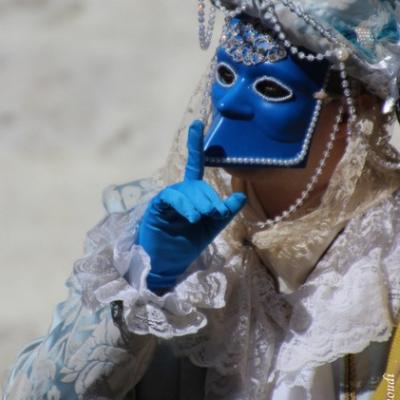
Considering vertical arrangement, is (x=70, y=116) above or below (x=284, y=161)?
below

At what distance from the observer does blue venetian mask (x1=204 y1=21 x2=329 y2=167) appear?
8.54 feet

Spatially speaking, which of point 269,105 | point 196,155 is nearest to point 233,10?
point 269,105

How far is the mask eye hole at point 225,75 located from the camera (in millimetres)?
2652

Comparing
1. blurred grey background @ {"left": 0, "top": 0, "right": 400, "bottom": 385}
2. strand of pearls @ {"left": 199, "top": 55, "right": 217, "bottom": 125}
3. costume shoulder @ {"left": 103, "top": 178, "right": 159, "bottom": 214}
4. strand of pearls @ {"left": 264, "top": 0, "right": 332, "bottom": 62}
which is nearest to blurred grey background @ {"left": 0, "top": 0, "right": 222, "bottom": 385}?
blurred grey background @ {"left": 0, "top": 0, "right": 400, "bottom": 385}

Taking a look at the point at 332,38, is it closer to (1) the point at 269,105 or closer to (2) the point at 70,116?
(1) the point at 269,105

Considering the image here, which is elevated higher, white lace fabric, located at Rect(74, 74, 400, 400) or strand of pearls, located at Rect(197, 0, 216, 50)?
strand of pearls, located at Rect(197, 0, 216, 50)

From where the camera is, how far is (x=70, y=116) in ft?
18.4

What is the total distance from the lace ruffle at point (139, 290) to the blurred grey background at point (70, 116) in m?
2.22

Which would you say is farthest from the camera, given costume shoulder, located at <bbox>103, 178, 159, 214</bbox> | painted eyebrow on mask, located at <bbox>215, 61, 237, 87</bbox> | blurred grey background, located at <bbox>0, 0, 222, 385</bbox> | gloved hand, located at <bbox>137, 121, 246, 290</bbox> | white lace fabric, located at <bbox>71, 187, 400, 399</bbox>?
blurred grey background, located at <bbox>0, 0, 222, 385</bbox>

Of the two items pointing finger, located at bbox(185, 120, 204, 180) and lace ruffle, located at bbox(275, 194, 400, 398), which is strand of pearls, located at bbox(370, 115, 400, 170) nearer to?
lace ruffle, located at bbox(275, 194, 400, 398)

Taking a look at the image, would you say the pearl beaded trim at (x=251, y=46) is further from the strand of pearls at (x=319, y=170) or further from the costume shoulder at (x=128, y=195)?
the costume shoulder at (x=128, y=195)

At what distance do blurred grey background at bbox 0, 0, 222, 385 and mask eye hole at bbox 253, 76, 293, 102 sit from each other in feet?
7.61

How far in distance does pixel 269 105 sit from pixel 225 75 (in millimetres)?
102

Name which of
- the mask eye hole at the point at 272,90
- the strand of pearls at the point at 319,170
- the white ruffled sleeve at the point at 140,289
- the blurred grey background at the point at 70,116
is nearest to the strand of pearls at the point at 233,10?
the mask eye hole at the point at 272,90
